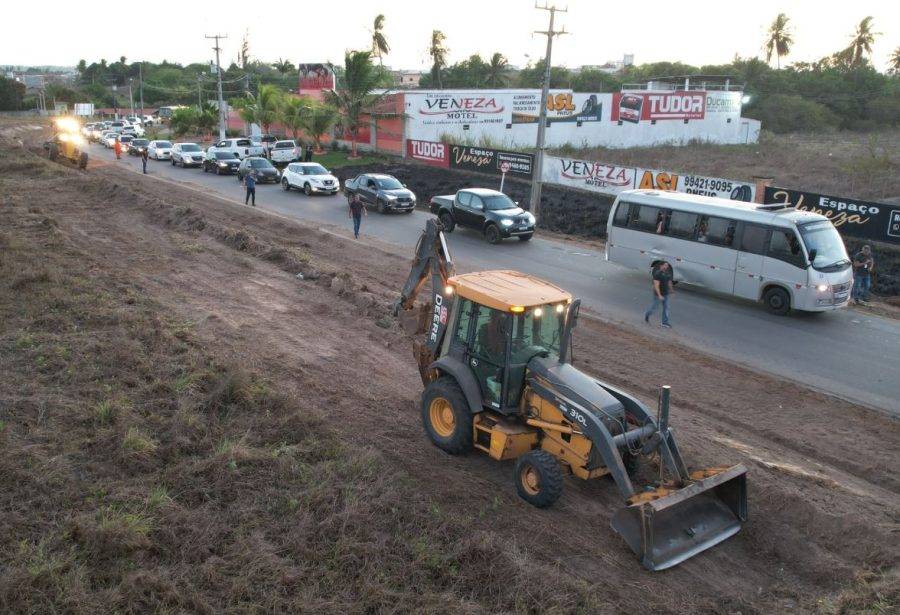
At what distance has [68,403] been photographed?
29.8ft

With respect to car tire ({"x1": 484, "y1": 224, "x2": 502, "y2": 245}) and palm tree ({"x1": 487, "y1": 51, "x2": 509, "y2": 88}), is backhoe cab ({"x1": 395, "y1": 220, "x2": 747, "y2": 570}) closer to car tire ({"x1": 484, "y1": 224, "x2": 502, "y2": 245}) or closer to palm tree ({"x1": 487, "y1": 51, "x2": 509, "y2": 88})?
car tire ({"x1": 484, "y1": 224, "x2": 502, "y2": 245})

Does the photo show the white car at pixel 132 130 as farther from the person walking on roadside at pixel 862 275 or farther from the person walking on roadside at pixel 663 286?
the person walking on roadside at pixel 862 275

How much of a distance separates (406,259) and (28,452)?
44.2ft

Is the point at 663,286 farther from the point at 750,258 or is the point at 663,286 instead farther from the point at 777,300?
the point at 777,300

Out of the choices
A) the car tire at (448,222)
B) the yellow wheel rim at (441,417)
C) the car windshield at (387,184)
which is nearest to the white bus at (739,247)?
the car tire at (448,222)

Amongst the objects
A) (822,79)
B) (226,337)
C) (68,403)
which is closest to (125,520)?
(68,403)

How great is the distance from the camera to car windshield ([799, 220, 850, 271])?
15.8 meters

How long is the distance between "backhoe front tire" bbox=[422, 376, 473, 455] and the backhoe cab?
13 millimetres

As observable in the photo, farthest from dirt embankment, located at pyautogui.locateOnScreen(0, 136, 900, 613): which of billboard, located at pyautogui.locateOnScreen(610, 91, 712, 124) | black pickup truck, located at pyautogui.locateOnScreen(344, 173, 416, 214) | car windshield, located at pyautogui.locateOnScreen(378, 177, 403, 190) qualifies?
billboard, located at pyautogui.locateOnScreen(610, 91, 712, 124)

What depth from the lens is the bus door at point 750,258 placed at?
16.4 m

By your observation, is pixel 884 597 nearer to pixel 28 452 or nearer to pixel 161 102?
pixel 28 452

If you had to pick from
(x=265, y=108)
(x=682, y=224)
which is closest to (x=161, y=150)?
(x=265, y=108)

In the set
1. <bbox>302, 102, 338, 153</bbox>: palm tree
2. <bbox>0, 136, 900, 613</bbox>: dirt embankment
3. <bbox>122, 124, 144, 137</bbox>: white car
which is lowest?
<bbox>0, 136, 900, 613</bbox>: dirt embankment

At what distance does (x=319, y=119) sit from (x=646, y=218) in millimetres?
30738
